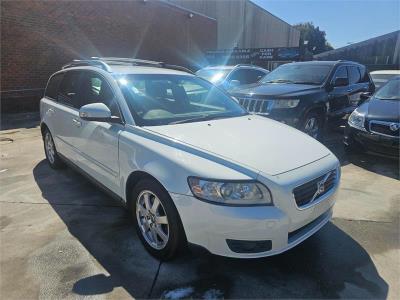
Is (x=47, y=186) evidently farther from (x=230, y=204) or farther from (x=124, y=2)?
(x=124, y=2)

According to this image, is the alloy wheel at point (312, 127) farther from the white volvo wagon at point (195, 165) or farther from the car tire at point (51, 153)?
the car tire at point (51, 153)

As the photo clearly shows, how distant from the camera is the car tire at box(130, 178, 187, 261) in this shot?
2.73m

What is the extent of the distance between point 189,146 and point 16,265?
1.85 m

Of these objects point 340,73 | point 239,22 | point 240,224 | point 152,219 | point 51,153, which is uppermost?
point 239,22

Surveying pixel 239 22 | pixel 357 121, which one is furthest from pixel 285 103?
pixel 239 22

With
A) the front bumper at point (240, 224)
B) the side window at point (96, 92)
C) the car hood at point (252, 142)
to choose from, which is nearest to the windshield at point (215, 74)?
the side window at point (96, 92)

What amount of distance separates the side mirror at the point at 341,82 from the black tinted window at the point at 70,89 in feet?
17.2

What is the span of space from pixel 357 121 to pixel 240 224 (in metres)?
4.45

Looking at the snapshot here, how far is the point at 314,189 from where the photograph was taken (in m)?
2.81

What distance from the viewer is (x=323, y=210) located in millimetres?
2955

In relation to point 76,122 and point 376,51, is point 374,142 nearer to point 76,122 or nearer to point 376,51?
point 76,122

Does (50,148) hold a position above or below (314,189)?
below

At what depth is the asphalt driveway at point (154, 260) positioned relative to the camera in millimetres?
2688

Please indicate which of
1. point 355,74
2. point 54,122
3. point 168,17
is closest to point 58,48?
point 168,17
